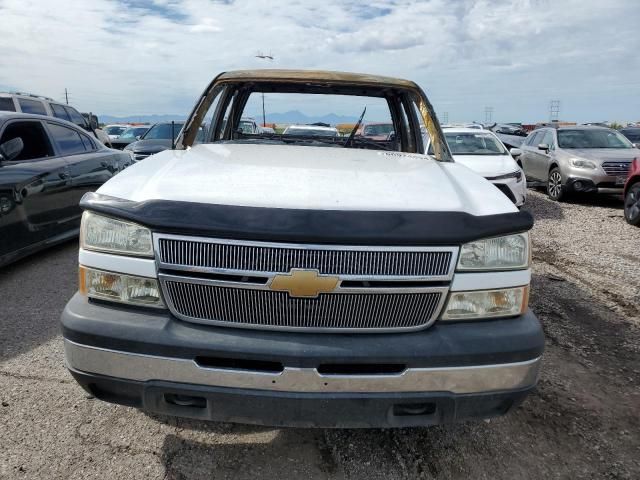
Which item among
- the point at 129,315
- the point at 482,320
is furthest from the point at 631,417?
the point at 129,315

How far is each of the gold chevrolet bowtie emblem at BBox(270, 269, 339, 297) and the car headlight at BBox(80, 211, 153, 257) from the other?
1.77 feet

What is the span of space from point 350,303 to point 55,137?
17.6 ft

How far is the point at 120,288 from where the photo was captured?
2.05 m

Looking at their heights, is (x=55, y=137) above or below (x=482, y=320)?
above

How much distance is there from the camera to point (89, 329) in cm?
198

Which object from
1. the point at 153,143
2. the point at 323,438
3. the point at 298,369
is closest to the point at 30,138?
the point at 323,438

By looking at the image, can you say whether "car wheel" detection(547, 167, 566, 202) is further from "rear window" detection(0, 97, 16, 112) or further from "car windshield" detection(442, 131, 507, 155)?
"rear window" detection(0, 97, 16, 112)

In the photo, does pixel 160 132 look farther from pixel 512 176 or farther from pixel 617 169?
pixel 617 169

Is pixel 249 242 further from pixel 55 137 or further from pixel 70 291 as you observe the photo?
pixel 55 137

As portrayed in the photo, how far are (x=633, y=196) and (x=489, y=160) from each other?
2452 millimetres

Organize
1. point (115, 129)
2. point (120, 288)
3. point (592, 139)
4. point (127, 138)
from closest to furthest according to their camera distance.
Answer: point (120, 288) → point (592, 139) → point (127, 138) → point (115, 129)

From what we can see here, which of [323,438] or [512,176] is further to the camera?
[512,176]

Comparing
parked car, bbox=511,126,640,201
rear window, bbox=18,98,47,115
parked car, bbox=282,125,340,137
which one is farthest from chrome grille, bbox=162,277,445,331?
rear window, bbox=18,98,47,115

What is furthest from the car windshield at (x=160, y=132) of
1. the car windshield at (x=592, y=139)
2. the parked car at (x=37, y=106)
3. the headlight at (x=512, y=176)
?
the car windshield at (x=592, y=139)
